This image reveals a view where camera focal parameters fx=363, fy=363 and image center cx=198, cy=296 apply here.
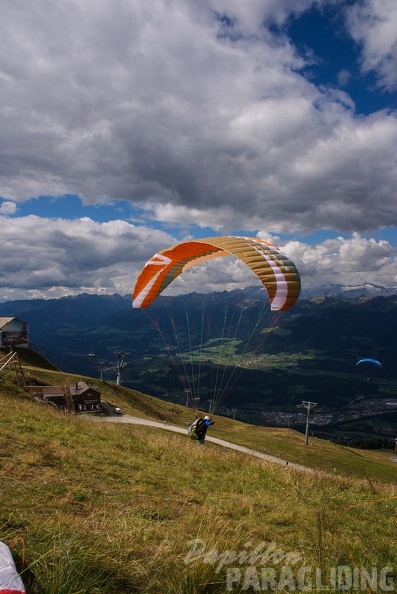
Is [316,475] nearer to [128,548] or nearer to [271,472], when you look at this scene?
[271,472]

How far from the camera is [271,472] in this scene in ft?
40.3

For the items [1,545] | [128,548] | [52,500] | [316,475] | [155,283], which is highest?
[155,283]

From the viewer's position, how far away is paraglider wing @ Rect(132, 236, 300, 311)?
14984 millimetres

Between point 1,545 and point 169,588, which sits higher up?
point 1,545

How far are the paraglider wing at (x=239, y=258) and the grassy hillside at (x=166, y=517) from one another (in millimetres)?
6522

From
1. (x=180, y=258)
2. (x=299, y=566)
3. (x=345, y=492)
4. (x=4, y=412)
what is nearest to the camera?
(x=299, y=566)

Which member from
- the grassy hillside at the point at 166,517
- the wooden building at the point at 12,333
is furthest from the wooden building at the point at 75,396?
the wooden building at the point at 12,333

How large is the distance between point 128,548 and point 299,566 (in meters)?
2.32

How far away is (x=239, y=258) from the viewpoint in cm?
1545

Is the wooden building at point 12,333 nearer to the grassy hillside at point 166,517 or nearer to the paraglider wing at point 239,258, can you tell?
the paraglider wing at point 239,258

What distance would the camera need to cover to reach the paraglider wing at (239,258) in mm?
14984

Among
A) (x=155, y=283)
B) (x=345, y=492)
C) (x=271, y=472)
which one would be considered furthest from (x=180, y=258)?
(x=345, y=492)

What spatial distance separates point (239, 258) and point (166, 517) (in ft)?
34.6

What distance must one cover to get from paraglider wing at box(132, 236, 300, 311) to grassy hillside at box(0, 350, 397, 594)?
257 inches
